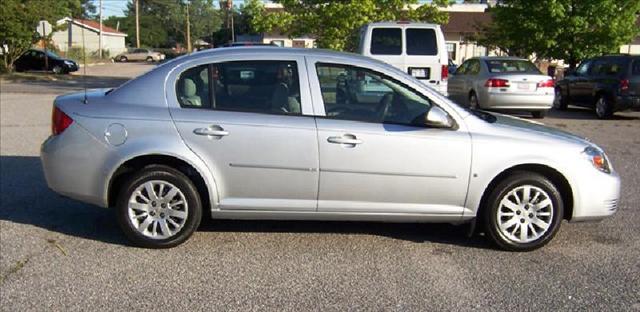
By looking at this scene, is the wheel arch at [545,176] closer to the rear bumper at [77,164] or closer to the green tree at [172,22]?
the rear bumper at [77,164]

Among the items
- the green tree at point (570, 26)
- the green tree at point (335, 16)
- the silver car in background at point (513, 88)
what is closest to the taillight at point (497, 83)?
the silver car in background at point (513, 88)

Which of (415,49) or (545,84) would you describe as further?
(545,84)

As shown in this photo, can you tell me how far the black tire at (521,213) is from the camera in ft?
15.5

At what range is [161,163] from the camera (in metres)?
4.79

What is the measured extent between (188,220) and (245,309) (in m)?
1.29

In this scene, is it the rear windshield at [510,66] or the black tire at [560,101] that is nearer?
the rear windshield at [510,66]

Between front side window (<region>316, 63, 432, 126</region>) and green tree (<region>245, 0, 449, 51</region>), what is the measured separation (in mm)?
12783

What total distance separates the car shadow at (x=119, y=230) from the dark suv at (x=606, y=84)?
10015 mm

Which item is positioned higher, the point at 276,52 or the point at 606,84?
the point at 276,52

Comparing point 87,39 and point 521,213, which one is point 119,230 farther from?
point 87,39

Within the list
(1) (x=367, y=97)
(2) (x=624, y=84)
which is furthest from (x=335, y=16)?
(1) (x=367, y=97)

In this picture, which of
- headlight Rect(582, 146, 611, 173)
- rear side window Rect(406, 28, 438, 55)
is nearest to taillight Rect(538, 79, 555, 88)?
rear side window Rect(406, 28, 438, 55)

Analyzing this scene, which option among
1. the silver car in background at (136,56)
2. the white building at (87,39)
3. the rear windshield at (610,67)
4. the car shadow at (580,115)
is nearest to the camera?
the rear windshield at (610,67)

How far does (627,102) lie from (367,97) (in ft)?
35.7
